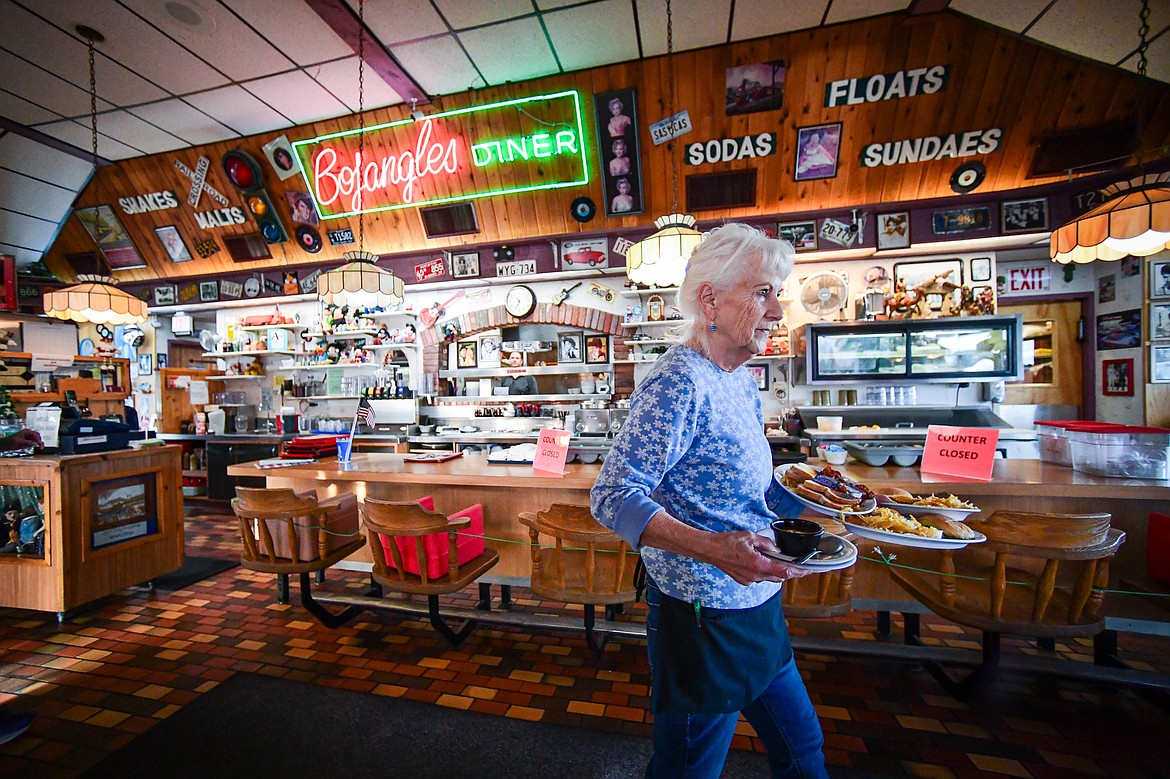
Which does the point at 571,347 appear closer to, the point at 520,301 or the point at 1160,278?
the point at 520,301

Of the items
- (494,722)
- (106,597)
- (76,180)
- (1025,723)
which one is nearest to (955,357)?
(1025,723)

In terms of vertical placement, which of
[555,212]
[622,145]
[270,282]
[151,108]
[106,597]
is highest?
[151,108]

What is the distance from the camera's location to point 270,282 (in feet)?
25.3

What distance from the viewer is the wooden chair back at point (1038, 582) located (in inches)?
75.0

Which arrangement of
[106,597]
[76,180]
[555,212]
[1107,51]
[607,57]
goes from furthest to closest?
[76,180]
[555,212]
[607,57]
[1107,51]
[106,597]

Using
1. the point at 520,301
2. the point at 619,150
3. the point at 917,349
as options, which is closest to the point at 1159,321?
the point at 917,349

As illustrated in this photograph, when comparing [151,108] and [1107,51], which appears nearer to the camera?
[1107,51]

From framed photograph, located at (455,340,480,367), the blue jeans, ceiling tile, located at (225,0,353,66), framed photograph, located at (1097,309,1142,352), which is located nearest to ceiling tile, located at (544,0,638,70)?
ceiling tile, located at (225,0,353,66)

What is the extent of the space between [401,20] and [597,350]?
406 cm

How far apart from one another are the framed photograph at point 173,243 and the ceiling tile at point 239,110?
2.48m

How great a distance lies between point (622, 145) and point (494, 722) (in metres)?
5.54

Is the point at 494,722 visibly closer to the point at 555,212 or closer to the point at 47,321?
the point at 555,212

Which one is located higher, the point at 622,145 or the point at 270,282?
the point at 622,145

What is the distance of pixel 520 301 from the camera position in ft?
22.6
